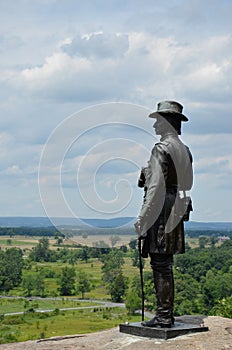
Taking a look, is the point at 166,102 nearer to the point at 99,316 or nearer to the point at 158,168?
the point at 158,168

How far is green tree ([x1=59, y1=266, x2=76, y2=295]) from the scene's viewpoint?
107625mm

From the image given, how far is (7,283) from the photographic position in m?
111

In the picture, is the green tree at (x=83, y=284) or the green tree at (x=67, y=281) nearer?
the green tree at (x=83, y=284)

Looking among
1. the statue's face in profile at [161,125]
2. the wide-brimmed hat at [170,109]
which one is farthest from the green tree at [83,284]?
the wide-brimmed hat at [170,109]

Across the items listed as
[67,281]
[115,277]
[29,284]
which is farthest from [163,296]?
[67,281]

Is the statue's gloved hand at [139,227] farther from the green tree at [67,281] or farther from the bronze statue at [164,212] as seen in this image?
the green tree at [67,281]

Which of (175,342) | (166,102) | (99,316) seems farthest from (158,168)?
(99,316)

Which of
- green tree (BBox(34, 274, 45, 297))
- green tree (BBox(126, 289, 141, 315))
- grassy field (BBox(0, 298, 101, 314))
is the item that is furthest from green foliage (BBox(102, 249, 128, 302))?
green tree (BBox(34, 274, 45, 297))

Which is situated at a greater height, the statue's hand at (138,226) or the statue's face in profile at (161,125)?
the statue's face in profile at (161,125)

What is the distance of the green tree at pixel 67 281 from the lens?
4237 inches

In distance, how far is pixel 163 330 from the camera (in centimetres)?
846

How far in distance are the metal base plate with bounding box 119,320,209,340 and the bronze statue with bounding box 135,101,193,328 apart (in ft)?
0.38

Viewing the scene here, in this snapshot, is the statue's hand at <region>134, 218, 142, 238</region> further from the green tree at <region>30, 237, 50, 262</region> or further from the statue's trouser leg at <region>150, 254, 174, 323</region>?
the green tree at <region>30, 237, 50, 262</region>

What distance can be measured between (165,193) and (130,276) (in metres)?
82.2
